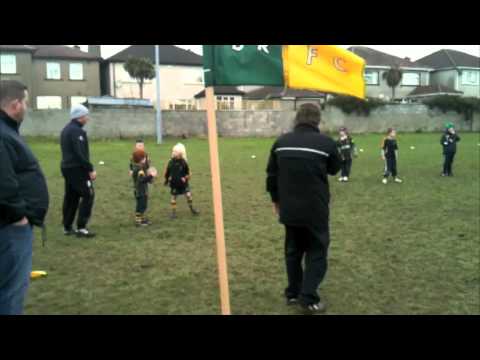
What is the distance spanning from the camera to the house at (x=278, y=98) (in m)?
47.5

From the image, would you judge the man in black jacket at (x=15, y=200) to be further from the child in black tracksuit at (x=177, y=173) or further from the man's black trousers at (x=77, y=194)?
the child in black tracksuit at (x=177, y=173)

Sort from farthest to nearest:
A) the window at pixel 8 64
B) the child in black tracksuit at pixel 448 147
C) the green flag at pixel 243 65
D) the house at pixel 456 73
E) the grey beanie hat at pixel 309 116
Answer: the house at pixel 456 73 < the window at pixel 8 64 < the child in black tracksuit at pixel 448 147 < the grey beanie hat at pixel 309 116 < the green flag at pixel 243 65

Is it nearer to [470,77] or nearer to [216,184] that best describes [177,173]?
[216,184]

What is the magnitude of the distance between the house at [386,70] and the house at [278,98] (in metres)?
11.1

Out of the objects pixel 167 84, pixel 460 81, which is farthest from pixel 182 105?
pixel 460 81

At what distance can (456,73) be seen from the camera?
64.9 m

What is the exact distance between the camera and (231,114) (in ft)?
125

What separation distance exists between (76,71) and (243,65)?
50.7 m

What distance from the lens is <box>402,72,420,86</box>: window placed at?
A: 6569cm

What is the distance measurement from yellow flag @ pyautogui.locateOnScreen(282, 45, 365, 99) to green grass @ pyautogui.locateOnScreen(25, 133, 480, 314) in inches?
92.1

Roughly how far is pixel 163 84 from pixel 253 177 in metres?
41.1

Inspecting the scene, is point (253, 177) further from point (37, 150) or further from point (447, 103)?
point (447, 103)

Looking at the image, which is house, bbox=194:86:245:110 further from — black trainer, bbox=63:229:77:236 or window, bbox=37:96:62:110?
black trainer, bbox=63:229:77:236

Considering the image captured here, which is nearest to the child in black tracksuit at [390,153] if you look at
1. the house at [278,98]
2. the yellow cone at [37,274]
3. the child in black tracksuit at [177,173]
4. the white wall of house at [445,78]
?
the child in black tracksuit at [177,173]
